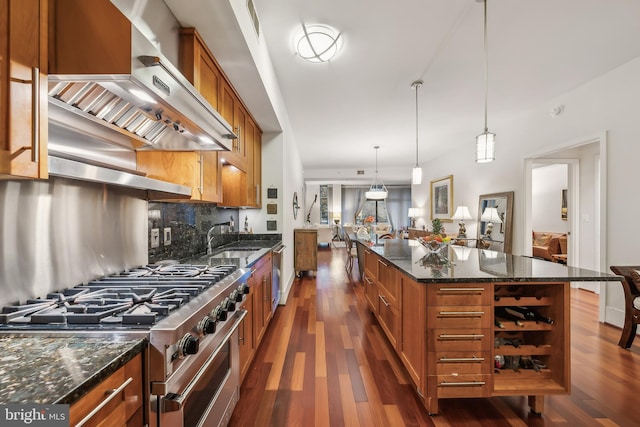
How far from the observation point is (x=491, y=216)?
184 inches

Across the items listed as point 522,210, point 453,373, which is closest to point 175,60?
point 453,373

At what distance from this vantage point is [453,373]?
5.18 ft

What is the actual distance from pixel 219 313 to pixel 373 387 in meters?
1.30

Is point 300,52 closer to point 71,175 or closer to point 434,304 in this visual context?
point 71,175

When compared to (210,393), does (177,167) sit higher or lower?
higher

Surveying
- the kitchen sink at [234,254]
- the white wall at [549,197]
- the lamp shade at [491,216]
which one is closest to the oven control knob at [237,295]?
the kitchen sink at [234,254]

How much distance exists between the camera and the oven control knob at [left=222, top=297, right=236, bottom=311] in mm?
1347

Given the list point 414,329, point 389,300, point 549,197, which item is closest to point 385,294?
point 389,300

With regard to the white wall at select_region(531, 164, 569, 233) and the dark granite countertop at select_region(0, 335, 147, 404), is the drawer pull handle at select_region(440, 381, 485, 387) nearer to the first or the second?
the dark granite countertop at select_region(0, 335, 147, 404)

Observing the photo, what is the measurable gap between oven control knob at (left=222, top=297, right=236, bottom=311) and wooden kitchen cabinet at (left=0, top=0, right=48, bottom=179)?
879 mm

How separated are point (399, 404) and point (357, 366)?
0.48 metres

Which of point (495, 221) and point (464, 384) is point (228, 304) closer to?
point (464, 384)
